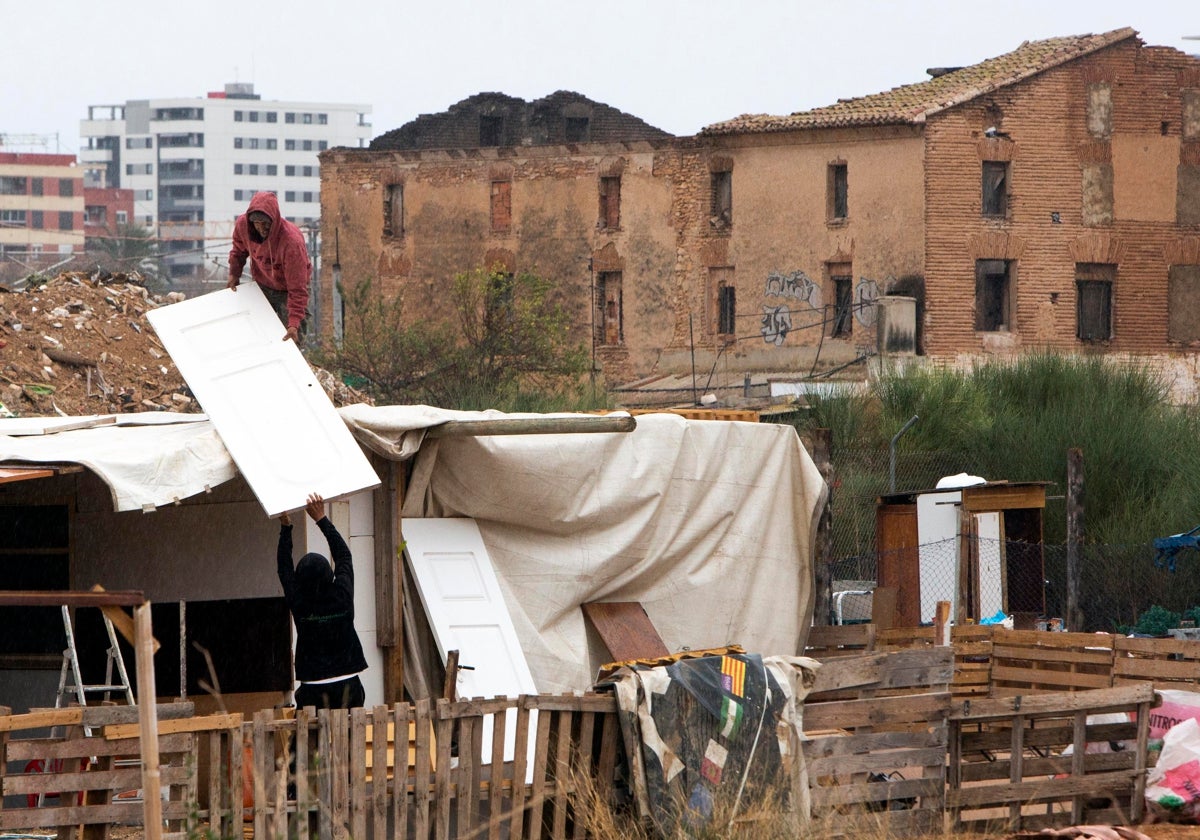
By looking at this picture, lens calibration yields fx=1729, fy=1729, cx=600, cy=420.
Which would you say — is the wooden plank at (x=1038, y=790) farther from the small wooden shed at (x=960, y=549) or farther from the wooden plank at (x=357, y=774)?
the small wooden shed at (x=960, y=549)

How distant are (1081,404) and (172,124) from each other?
131918 millimetres

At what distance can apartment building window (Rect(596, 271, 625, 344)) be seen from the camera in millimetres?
40875

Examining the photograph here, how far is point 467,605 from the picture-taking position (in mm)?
11094

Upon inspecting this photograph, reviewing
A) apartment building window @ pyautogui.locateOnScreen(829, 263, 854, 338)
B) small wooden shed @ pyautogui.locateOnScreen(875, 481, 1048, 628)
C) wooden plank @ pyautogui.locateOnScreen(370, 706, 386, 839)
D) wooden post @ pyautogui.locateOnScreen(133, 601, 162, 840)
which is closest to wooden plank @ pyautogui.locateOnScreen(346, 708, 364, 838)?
wooden plank @ pyautogui.locateOnScreen(370, 706, 386, 839)

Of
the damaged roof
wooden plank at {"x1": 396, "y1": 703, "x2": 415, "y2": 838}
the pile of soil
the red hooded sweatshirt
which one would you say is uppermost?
the damaged roof

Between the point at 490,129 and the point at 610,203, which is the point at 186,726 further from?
the point at 490,129

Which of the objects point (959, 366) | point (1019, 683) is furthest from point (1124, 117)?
point (1019, 683)

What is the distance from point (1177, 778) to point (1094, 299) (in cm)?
2864

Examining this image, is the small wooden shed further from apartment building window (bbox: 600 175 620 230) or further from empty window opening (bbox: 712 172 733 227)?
apartment building window (bbox: 600 175 620 230)

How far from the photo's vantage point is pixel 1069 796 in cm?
1019

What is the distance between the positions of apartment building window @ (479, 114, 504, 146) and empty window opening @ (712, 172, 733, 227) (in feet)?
25.9

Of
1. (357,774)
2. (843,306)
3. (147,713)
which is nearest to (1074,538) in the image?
(357,774)

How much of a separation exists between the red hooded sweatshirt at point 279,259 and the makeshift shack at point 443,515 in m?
0.91

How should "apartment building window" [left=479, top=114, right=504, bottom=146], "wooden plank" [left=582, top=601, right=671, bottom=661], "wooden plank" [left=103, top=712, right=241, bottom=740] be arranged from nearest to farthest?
"wooden plank" [left=103, top=712, right=241, bottom=740] → "wooden plank" [left=582, top=601, right=671, bottom=661] → "apartment building window" [left=479, top=114, right=504, bottom=146]
